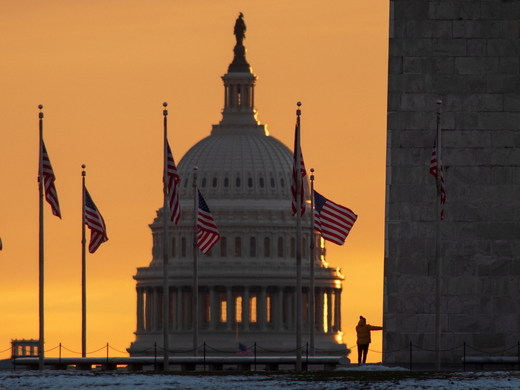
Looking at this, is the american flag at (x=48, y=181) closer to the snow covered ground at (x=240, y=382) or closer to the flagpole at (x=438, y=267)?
the snow covered ground at (x=240, y=382)

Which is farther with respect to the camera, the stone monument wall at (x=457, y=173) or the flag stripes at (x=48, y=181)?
the flag stripes at (x=48, y=181)

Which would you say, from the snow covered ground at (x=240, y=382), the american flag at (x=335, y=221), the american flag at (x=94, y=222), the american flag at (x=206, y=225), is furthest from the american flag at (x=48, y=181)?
the snow covered ground at (x=240, y=382)

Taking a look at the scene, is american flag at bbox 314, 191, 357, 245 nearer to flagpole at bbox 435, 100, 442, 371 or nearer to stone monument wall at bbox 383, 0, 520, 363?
stone monument wall at bbox 383, 0, 520, 363

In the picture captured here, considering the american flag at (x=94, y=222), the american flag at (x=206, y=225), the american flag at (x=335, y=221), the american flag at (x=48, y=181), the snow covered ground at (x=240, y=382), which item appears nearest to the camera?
the snow covered ground at (x=240, y=382)

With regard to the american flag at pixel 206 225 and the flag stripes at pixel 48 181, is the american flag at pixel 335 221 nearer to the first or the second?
the american flag at pixel 206 225

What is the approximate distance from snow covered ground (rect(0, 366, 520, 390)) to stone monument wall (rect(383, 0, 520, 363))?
41.1 feet

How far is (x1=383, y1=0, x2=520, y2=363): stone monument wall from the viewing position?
4173 inches

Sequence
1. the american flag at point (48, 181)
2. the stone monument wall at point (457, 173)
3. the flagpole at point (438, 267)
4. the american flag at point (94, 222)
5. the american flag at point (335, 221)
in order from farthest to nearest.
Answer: the american flag at point (94, 222)
the american flag at point (335, 221)
the american flag at point (48, 181)
the stone monument wall at point (457, 173)
the flagpole at point (438, 267)

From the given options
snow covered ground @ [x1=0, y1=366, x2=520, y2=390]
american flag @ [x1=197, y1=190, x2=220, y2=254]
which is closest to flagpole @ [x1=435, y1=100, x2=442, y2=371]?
snow covered ground @ [x1=0, y1=366, x2=520, y2=390]

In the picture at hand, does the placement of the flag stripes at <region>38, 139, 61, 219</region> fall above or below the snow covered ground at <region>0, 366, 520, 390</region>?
above

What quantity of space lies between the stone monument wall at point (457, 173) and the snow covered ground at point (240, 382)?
12524 mm

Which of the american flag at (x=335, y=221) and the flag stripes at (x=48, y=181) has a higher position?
the flag stripes at (x=48, y=181)

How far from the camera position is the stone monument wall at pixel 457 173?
106000mm

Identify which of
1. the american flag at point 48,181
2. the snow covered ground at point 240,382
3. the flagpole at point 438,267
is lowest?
the snow covered ground at point 240,382
